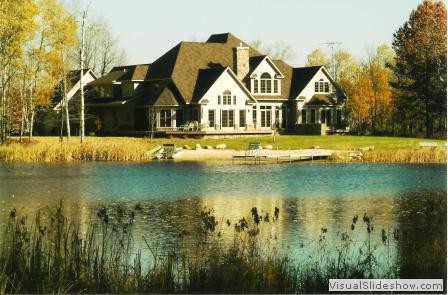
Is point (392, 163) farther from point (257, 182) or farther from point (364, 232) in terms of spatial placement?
point (364, 232)

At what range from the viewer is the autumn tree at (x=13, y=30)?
4997 centimetres

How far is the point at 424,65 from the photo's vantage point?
214 feet

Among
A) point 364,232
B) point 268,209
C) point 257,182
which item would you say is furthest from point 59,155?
point 364,232

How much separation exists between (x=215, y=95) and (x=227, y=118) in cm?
224

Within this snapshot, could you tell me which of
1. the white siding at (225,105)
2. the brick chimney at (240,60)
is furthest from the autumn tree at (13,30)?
the brick chimney at (240,60)

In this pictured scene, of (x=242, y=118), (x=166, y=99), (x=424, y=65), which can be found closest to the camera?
(x=424, y=65)

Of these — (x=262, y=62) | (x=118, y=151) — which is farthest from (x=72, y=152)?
(x=262, y=62)

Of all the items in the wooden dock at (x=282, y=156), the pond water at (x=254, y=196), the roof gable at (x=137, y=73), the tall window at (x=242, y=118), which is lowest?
the pond water at (x=254, y=196)

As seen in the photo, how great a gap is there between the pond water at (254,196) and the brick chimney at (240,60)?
1040 inches

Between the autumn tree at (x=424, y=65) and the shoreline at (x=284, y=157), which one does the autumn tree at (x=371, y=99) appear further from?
the shoreline at (x=284, y=157)

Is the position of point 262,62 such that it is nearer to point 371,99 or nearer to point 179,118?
point 179,118

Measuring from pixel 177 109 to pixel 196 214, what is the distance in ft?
147

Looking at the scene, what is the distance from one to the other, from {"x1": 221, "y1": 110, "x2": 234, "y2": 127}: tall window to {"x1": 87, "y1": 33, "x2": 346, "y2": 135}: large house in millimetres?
74

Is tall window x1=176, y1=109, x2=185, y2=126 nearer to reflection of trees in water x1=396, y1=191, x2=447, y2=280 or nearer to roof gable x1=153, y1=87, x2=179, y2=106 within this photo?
roof gable x1=153, y1=87, x2=179, y2=106
